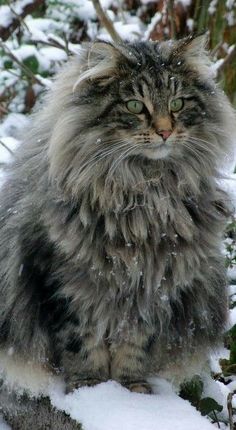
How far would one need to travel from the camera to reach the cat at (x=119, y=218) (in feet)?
8.96

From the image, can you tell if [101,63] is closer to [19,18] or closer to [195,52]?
[195,52]

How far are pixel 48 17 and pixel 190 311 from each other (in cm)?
413

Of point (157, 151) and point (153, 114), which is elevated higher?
point (153, 114)

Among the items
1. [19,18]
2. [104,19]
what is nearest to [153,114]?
[104,19]

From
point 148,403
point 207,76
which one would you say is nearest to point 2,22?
point 207,76

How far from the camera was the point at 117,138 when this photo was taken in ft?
8.86

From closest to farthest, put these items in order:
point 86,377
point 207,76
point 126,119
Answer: point 126,119
point 207,76
point 86,377

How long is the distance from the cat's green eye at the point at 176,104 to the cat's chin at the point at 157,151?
149 millimetres

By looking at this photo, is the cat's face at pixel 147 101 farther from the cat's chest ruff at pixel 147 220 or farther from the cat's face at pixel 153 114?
the cat's chest ruff at pixel 147 220

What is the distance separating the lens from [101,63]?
2705 millimetres

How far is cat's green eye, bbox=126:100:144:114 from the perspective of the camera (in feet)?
8.87

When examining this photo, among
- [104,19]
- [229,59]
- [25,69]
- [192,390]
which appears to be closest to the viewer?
[192,390]

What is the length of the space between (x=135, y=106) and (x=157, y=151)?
0.61ft

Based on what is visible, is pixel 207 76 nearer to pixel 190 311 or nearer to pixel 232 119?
pixel 232 119
